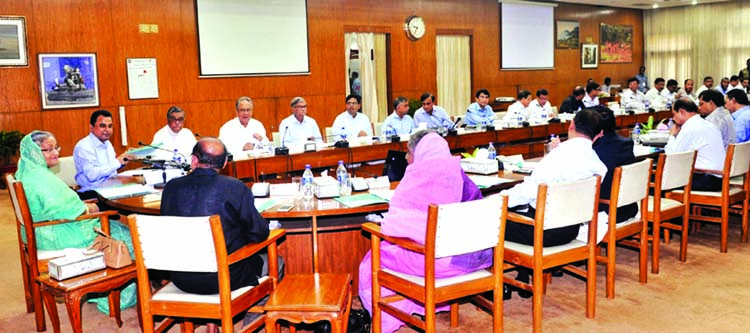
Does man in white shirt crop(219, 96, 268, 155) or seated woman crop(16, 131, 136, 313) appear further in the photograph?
man in white shirt crop(219, 96, 268, 155)

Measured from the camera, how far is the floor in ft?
11.1

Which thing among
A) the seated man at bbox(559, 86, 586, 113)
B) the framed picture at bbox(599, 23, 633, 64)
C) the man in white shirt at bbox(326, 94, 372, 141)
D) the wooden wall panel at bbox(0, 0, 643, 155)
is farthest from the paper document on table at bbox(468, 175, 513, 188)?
the framed picture at bbox(599, 23, 633, 64)

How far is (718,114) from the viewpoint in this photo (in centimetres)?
545

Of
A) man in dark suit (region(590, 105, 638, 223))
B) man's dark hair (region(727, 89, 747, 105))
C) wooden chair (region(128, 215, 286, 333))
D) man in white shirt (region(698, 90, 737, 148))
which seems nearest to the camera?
wooden chair (region(128, 215, 286, 333))

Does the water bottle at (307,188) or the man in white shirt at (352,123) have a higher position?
the man in white shirt at (352,123)

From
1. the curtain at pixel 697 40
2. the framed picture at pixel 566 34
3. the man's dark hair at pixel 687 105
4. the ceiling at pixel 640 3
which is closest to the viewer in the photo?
the man's dark hair at pixel 687 105

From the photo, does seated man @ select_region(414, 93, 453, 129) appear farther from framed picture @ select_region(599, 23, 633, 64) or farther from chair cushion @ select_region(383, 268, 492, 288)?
framed picture @ select_region(599, 23, 633, 64)

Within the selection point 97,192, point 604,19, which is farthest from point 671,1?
point 97,192

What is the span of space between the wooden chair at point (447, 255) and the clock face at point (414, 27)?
837 centimetres

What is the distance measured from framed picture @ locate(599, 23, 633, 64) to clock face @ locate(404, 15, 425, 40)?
5.60 metres

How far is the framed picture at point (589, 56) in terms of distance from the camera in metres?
14.3

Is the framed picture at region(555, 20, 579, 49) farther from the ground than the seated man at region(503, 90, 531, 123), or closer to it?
farther from the ground

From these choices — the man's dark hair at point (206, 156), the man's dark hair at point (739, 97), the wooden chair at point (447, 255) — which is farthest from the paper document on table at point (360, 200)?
the man's dark hair at point (739, 97)

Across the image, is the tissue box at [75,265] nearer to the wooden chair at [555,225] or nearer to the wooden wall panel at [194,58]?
the wooden chair at [555,225]
